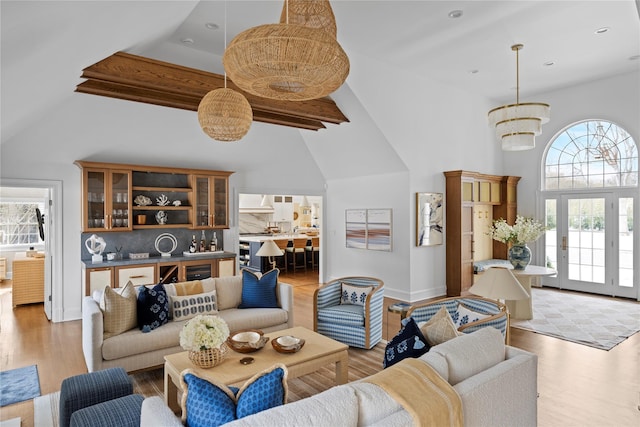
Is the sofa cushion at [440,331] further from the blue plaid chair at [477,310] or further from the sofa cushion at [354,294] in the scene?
the sofa cushion at [354,294]

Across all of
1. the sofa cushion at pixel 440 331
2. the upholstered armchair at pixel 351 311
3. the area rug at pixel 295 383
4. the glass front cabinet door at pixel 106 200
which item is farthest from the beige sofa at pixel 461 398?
the glass front cabinet door at pixel 106 200

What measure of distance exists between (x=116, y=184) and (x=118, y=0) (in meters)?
4.29

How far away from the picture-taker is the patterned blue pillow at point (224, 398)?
1599 mm

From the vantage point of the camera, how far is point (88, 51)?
286 cm

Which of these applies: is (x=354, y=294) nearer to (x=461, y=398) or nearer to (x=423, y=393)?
(x=461, y=398)

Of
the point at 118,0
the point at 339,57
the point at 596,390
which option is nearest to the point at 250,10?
the point at 118,0

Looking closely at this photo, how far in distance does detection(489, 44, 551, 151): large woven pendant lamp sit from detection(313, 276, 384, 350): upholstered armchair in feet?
8.89

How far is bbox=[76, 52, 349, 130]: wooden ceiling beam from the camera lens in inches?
165

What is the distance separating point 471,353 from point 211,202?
539cm

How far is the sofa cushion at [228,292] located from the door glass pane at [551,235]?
21.5 feet

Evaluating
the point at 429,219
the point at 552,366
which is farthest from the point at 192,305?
the point at 429,219

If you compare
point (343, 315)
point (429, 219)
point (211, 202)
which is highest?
point (211, 202)

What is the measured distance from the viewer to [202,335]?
2699 mm

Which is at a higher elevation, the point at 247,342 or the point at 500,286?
the point at 500,286
